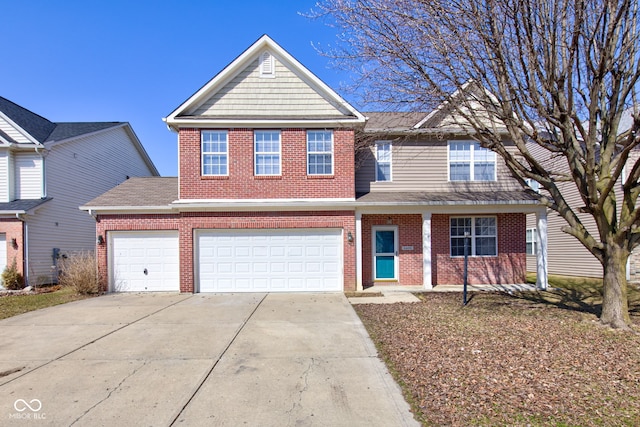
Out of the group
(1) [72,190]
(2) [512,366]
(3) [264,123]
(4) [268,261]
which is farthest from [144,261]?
(2) [512,366]

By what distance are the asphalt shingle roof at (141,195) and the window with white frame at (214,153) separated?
1.81 meters

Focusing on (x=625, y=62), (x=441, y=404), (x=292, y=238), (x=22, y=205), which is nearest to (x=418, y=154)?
(x=292, y=238)

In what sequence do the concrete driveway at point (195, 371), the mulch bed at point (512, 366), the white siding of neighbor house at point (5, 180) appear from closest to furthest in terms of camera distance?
the mulch bed at point (512, 366) < the concrete driveway at point (195, 371) < the white siding of neighbor house at point (5, 180)

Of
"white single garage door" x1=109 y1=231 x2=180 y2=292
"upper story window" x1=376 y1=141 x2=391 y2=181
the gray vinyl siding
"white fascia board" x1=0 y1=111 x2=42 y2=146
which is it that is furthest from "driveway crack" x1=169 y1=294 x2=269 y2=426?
"white fascia board" x1=0 y1=111 x2=42 y2=146

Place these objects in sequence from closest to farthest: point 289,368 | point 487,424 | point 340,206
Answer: point 487,424, point 289,368, point 340,206

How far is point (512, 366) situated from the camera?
501 cm

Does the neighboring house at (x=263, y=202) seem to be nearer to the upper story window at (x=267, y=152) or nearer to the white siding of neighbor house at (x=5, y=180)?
the upper story window at (x=267, y=152)

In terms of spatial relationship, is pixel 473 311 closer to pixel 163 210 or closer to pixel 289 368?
pixel 289 368

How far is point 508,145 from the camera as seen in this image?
13375 mm

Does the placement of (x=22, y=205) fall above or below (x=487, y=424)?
above

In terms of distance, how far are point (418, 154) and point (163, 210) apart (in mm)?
9383

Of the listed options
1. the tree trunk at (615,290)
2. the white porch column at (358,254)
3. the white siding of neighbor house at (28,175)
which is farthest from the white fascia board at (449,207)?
the white siding of neighbor house at (28,175)

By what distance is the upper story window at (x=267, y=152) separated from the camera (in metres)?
11.8

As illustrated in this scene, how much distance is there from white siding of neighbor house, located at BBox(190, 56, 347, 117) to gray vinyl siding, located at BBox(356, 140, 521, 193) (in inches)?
97.8
